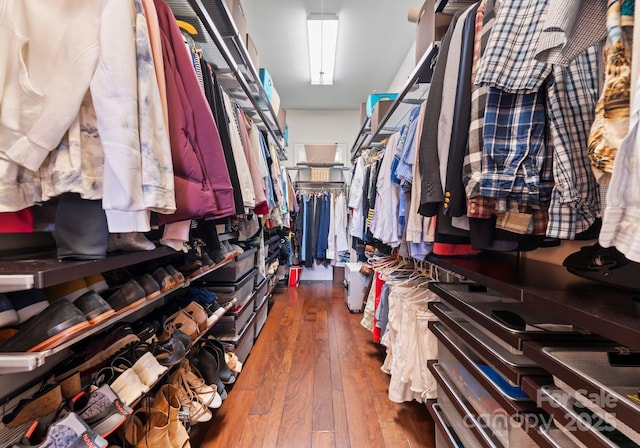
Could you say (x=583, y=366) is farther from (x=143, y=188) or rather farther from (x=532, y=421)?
(x=143, y=188)

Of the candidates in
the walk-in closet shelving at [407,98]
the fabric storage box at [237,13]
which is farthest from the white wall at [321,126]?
the fabric storage box at [237,13]

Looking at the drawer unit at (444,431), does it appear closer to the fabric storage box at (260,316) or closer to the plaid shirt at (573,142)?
the plaid shirt at (573,142)

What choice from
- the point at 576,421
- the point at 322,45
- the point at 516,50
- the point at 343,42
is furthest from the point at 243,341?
the point at 343,42

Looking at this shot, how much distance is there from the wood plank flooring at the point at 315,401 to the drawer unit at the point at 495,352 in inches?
31.9

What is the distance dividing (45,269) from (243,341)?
1486 mm

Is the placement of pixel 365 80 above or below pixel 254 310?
above

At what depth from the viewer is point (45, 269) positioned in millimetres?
537

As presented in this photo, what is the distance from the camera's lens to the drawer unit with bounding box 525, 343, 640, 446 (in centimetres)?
40

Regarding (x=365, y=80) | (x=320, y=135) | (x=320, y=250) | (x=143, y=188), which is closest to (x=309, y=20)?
(x=365, y=80)

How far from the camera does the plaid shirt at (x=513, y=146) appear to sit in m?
0.58

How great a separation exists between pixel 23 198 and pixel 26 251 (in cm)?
39

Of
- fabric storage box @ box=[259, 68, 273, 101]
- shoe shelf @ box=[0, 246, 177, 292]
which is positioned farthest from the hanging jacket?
fabric storage box @ box=[259, 68, 273, 101]

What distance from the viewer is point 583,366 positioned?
508 millimetres

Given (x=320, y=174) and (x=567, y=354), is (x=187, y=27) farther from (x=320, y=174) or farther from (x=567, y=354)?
(x=320, y=174)
